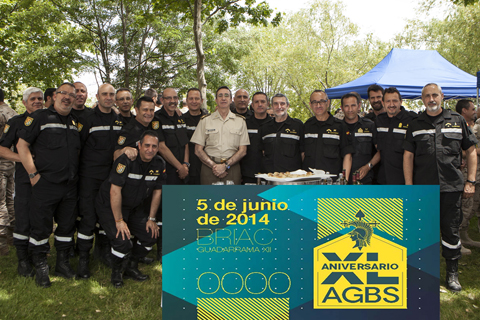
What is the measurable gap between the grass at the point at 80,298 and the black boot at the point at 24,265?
0.27ft

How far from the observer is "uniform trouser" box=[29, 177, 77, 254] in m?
3.82

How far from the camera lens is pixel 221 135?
457 centimetres

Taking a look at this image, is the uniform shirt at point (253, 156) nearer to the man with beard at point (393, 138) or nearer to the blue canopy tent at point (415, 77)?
the man with beard at point (393, 138)

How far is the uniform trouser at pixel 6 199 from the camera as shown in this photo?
15.5 feet

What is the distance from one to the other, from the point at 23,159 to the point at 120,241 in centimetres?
124

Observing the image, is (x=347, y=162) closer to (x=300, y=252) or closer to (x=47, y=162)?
(x=300, y=252)

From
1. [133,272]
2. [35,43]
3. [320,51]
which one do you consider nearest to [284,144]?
[133,272]

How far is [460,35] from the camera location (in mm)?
20172

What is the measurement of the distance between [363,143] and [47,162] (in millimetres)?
3470

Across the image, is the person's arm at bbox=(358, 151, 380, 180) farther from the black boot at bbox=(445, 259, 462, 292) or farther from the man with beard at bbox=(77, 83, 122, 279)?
the man with beard at bbox=(77, 83, 122, 279)

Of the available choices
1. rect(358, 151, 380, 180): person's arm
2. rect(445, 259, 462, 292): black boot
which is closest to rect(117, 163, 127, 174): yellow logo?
rect(358, 151, 380, 180): person's arm

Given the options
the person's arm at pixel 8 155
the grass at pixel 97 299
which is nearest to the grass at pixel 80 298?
the grass at pixel 97 299

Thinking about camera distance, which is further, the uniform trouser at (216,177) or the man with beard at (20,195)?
the uniform trouser at (216,177)

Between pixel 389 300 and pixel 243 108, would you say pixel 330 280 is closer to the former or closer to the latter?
pixel 389 300
